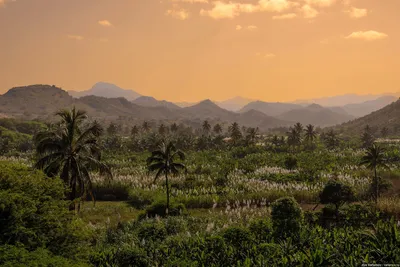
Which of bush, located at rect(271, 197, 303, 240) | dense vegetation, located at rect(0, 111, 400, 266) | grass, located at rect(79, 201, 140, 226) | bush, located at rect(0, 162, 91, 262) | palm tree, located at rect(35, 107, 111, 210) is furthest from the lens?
grass, located at rect(79, 201, 140, 226)

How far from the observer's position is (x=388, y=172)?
2153 inches

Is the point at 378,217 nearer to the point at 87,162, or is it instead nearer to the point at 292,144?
the point at 87,162

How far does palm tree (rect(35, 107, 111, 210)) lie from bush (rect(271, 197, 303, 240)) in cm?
1466

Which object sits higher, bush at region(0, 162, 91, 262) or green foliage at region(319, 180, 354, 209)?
bush at region(0, 162, 91, 262)

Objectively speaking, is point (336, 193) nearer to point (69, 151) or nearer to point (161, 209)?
point (161, 209)

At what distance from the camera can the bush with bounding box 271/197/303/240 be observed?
25.2 m

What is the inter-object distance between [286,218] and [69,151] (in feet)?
59.6

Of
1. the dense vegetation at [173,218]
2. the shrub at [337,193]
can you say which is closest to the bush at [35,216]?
the dense vegetation at [173,218]

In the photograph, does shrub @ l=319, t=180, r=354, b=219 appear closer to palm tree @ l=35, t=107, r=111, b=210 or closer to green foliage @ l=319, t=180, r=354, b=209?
green foliage @ l=319, t=180, r=354, b=209

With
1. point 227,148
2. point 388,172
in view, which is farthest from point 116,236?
point 227,148

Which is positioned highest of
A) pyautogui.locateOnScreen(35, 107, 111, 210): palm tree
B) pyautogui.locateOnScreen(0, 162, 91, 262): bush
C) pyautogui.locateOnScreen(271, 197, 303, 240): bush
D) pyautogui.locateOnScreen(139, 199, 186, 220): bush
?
pyautogui.locateOnScreen(35, 107, 111, 210): palm tree

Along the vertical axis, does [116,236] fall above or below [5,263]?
below

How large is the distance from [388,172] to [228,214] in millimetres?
34106

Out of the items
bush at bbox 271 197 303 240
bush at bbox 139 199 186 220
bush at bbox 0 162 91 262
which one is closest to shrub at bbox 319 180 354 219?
bush at bbox 271 197 303 240
